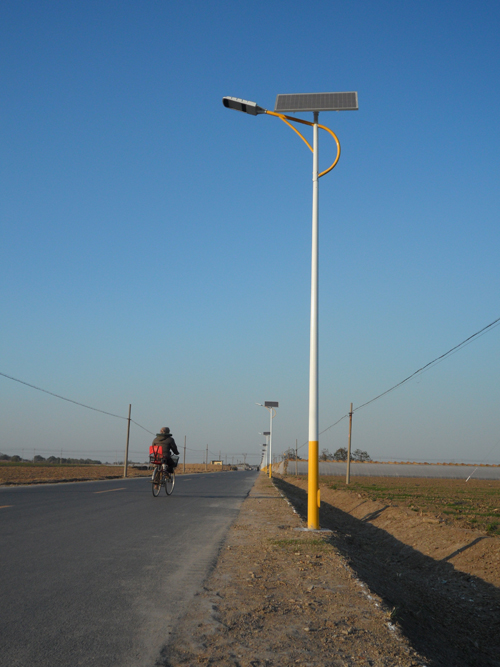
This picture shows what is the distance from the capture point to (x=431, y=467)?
80.8 metres

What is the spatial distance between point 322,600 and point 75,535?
502cm

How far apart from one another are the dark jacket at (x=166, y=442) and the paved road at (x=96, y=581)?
3.68 metres

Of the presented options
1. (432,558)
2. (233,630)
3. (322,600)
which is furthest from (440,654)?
(432,558)

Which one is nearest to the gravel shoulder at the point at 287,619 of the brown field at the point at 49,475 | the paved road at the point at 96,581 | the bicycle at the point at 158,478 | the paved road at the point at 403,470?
the paved road at the point at 96,581

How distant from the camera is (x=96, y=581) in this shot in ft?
18.1

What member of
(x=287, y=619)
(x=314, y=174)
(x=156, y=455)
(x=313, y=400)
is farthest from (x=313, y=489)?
(x=156, y=455)

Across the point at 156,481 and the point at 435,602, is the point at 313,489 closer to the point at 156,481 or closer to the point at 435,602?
the point at 435,602

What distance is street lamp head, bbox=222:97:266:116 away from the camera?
11164 millimetres

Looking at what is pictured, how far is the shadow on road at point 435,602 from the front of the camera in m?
5.07

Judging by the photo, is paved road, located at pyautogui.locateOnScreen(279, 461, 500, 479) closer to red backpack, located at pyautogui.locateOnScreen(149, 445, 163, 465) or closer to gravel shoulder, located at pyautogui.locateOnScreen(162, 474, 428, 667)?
red backpack, located at pyautogui.locateOnScreen(149, 445, 163, 465)

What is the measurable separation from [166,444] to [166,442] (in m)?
0.06

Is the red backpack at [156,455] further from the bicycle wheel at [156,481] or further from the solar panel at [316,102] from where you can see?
the solar panel at [316,102]

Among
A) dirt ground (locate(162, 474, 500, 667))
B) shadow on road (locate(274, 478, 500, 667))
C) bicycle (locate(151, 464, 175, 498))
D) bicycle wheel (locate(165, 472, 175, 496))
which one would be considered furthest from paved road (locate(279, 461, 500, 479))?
dirt ground (locate(162, 474, 500, 667))

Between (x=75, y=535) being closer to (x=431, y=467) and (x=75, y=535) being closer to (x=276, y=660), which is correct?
(x=276, y=660)
